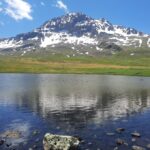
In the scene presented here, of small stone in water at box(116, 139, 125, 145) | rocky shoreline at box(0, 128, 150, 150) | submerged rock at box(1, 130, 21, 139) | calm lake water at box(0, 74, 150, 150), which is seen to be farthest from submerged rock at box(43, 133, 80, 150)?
submerged rock at box(1, 130, 21, 139)

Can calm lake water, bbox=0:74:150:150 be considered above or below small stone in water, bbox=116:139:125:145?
above

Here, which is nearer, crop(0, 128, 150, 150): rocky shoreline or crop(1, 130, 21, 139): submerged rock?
crop(0, 128, 150, 150): rocky shoreline

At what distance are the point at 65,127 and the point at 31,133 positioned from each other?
22.7 feet

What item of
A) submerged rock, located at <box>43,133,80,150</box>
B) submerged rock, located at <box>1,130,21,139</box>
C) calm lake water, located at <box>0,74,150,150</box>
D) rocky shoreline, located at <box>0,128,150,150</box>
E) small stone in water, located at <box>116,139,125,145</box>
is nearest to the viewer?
submerged rock, located at <box>43,133,80,150</box>

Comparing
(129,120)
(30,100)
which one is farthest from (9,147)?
(30,100)

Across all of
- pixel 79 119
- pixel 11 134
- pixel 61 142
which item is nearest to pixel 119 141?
pixel 61 142

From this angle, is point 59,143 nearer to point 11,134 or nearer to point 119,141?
point 119,141

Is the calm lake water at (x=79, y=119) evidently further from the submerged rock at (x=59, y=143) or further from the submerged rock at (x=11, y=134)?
the submerged rock at (x=59, y=143)

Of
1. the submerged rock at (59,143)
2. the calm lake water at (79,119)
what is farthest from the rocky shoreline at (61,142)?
the calm lake water at (79,119)

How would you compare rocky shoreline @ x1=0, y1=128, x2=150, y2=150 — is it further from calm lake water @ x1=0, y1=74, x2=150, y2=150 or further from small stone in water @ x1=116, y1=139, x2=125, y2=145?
calm lake water @ x1=0, y1=74, x2=150, y2=150

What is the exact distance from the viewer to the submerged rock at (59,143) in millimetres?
40656

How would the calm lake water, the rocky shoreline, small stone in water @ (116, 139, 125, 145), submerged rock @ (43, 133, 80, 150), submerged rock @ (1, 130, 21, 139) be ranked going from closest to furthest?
1. submerged rock @ (43, 133, 80, 150)
2. the rocky shoreline
3. small stone in water @ (116, 139, 125, 145)
4. the calm lake water
5. submerged rock @ (1, 130, 21, 139)

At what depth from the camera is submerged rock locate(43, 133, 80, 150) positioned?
40656 millimetres

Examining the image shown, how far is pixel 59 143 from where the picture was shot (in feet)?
134
